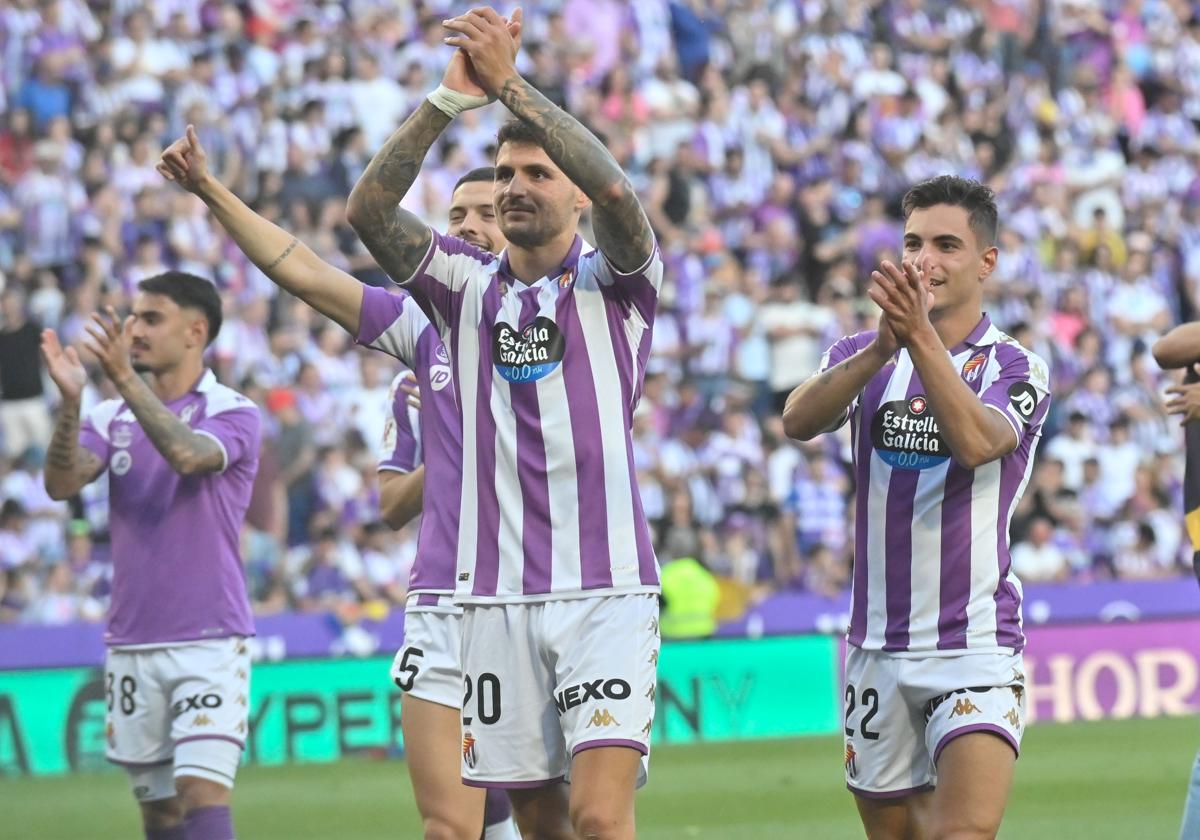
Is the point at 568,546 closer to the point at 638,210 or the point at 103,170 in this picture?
the point at 638,210

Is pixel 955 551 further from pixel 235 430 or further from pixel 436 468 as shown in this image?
pixel 235 430

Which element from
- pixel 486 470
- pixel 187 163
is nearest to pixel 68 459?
pixel 187 163

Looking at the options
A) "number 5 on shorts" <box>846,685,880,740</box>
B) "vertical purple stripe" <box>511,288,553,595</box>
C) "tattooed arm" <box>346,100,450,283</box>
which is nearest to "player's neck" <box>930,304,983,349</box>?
"number 5 on shorts" <box>846,685,880,740</box>

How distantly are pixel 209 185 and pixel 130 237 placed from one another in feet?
41.1

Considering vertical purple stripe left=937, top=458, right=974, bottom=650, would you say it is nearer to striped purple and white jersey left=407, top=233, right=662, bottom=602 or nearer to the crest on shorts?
striped purple and white jersey left=407, top=233, right=662, bottom=602

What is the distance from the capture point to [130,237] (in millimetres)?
18172

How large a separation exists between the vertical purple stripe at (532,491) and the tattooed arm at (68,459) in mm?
2762

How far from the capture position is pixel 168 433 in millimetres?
8062

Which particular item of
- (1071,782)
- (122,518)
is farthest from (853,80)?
(122,518)

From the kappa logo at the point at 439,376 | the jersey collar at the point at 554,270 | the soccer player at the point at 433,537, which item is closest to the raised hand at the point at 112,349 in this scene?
the soccer player at the point at 433,537

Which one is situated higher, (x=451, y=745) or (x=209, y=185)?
(x=209, y=185)

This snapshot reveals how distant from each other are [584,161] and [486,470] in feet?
3.36

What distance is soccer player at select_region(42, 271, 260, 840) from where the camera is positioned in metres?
8.20

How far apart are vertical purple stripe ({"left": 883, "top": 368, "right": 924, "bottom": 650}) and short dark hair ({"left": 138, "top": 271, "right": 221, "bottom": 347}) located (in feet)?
11.6
